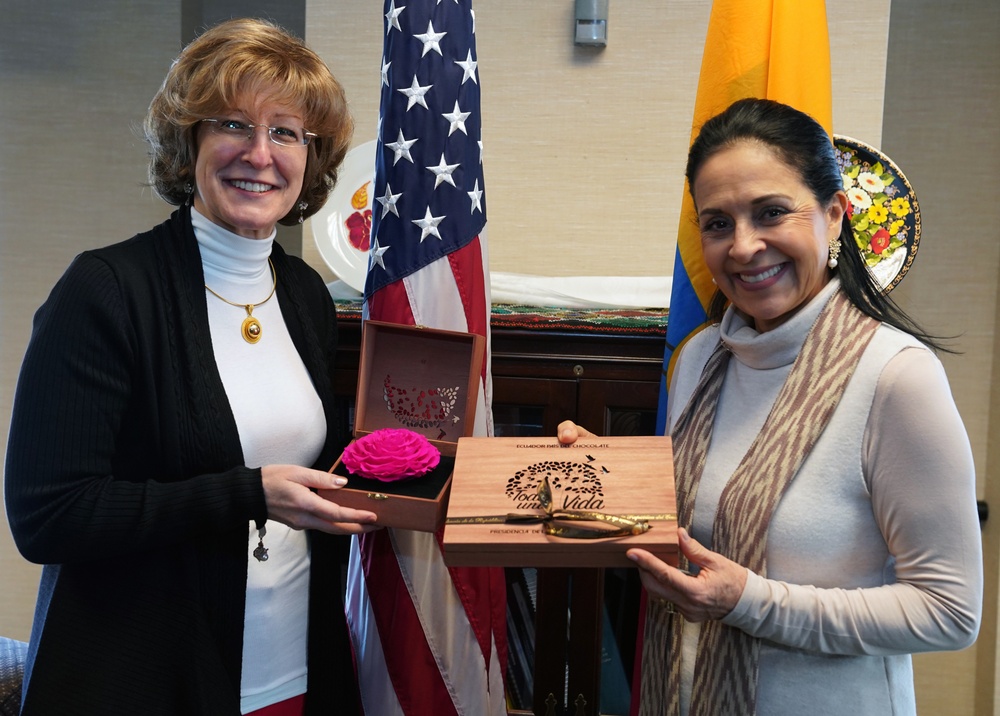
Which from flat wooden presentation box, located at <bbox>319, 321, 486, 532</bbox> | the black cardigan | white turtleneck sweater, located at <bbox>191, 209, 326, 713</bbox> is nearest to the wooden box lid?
flat wooden presentation box, located at <bbox>319, 321, 486, 532</bbox>

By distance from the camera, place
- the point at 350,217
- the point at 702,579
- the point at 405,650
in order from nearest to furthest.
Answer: the point at 702,579 < the point at 405,650 < the point at 350,217

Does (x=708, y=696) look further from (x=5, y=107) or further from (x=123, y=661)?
(x=5, y=107)

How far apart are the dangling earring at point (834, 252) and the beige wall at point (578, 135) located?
4.03 feet

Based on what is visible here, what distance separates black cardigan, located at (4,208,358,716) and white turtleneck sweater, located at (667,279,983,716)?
0.78 meters

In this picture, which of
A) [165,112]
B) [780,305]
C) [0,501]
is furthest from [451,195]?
[0,501]

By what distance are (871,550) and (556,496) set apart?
442 millimetres

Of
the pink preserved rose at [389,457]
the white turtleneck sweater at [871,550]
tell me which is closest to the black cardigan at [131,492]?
the pink preserved rose at [389,457]

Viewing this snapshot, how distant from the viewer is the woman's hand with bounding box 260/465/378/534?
51.9 inches

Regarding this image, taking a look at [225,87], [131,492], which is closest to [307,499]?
[131,492]

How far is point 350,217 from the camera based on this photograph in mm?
2328

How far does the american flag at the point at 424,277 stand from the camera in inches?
68.1

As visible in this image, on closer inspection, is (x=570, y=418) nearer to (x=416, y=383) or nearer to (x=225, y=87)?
(x=416, y=383)

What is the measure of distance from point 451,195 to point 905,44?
1.92 metres

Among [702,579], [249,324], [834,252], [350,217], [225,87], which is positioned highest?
[225,87]
